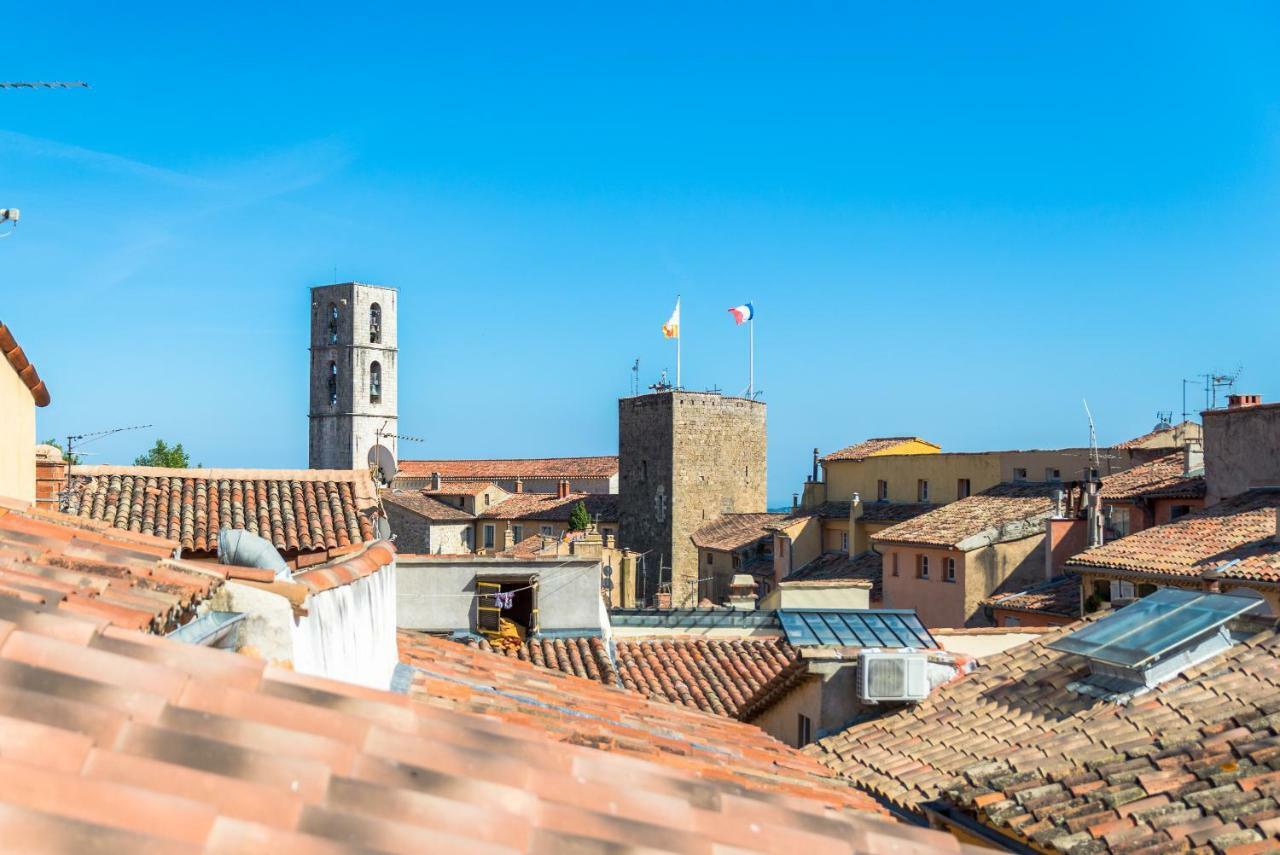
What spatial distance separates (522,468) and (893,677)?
60508 millimetres

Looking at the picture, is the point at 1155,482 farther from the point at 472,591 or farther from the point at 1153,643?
the point at 1153,643

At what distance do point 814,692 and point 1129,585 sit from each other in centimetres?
1258

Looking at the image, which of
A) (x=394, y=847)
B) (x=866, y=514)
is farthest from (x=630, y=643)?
(x=866, y=514)

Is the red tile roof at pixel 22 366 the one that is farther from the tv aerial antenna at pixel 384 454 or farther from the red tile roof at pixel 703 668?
the tv aerial antenna at pixel 384 454

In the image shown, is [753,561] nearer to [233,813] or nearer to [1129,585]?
[1129,585]

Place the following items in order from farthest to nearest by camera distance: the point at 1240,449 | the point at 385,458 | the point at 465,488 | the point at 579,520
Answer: the point at 385,458, the point at 465,488, the point at 579,520, the point at 1240,449

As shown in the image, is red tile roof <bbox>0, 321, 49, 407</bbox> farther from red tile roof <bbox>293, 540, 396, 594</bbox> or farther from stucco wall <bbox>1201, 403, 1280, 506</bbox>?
stucco wall <bbox>1201, 403, 1280, 506</bbox>

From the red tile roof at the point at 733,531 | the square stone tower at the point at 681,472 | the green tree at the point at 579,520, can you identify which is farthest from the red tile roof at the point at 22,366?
the green tree at the point at 579,520

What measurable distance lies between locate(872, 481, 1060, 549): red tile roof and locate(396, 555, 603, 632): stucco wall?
1411cm

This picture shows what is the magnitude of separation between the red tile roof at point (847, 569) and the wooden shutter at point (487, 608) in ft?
55.7

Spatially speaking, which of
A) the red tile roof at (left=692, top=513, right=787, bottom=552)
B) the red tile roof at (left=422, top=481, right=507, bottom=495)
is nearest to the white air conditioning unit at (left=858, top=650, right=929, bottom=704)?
the red tile roof at (left=692, top=513, right=787, bottom=552)

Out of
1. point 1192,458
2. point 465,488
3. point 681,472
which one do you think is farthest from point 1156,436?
point 465,488

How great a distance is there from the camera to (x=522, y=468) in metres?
71.2

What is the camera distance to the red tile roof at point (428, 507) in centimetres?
5922
